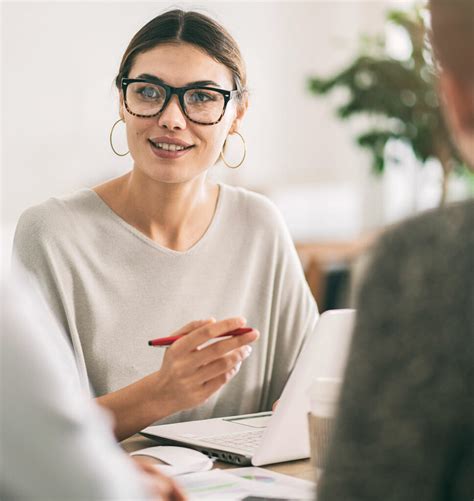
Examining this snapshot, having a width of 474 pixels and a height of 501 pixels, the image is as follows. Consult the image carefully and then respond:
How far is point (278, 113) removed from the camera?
6.19m

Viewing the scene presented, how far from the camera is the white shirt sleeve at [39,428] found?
30.3 inches

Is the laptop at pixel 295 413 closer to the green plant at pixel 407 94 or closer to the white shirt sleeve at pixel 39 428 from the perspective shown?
the white shirt sleeve at pixel 39 428

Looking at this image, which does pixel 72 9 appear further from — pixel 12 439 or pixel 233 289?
pixel 12 439

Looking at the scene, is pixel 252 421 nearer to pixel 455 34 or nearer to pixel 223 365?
pixel 223 365

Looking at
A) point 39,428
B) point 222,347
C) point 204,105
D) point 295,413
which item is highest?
point 204,105

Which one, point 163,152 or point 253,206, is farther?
point 253,206

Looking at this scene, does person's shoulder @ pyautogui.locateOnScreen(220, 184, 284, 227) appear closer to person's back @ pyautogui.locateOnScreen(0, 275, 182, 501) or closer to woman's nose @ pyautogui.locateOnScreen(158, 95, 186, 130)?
woman's nose @ pyautogui.locateOnScreen(158, 95, 186, 130)

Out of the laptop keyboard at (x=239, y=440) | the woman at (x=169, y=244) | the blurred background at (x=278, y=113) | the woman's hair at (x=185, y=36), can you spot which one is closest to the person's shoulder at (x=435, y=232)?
the laptop keyboard at (x=239, y=440)

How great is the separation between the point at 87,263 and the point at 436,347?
135 centimetres

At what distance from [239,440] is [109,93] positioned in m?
3.65

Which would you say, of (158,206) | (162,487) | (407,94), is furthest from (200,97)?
(407,94)

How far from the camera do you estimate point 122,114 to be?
2150 mm

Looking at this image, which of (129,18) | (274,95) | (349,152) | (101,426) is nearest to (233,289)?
(101,426)

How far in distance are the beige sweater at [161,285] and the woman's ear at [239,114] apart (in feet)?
0.55
